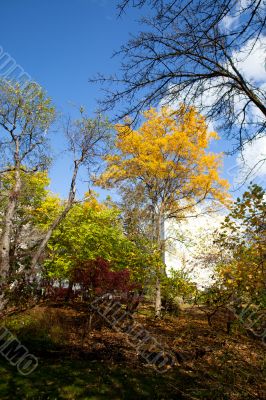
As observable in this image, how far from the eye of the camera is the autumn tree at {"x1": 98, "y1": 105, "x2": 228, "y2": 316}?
47.0 feet

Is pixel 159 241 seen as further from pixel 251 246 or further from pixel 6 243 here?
pixel 251 246

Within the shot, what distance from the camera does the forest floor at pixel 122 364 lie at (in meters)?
5.97

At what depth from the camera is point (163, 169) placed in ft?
47.8

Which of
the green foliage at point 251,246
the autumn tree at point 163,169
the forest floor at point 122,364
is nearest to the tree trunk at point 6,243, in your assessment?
the forest floor at point 122,364

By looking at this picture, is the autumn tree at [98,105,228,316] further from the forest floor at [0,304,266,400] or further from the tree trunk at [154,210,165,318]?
the forest floor at [0,304,266,400]

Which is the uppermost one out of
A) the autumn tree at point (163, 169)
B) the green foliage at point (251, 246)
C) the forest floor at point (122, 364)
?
the autumn tree at point (163, 169)

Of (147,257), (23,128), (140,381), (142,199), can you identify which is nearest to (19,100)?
(23,128)

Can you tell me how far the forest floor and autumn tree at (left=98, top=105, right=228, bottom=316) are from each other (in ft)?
12.7

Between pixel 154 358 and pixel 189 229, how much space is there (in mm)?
8181

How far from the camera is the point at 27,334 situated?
32.9ft

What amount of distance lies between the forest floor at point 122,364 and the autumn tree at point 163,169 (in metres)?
3.88

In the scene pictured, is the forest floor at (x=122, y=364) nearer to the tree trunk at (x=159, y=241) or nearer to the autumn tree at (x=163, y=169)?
the tree trunk at (x=159, y=241)

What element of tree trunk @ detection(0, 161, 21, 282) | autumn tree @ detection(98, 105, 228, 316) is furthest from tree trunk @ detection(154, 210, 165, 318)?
tree trunk @ detection(0, 161, 21, 282)

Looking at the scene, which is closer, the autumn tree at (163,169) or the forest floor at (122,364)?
the forest floor at (122,364)
